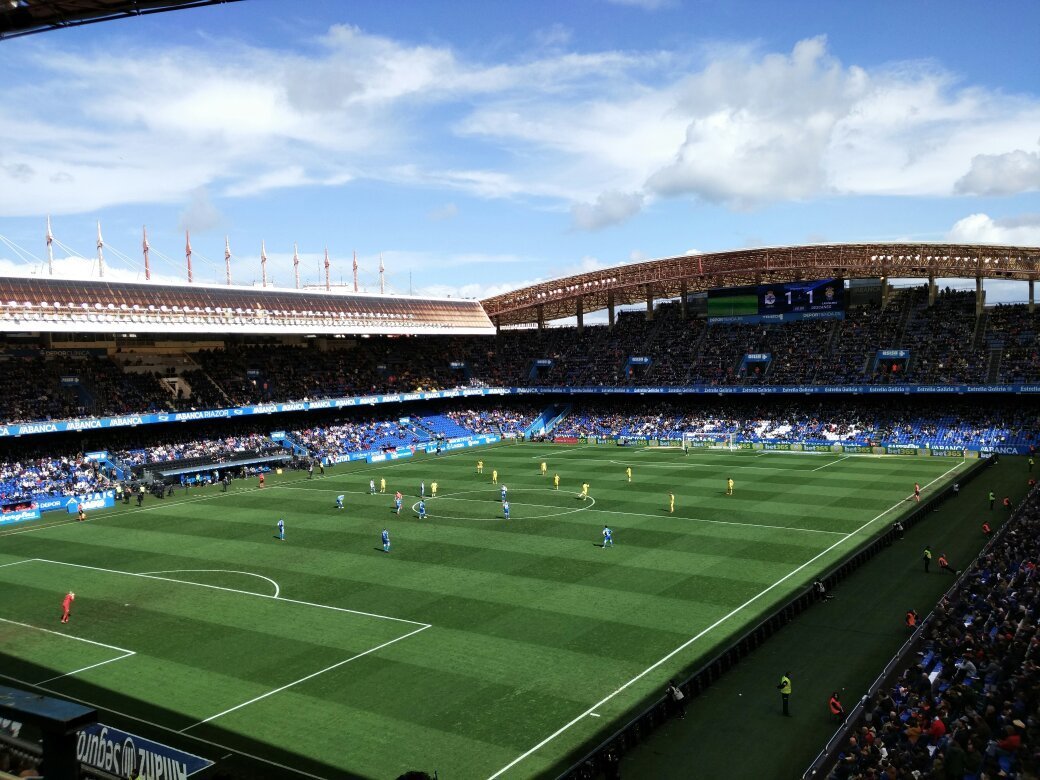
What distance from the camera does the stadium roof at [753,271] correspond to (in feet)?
212

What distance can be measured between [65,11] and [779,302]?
2942 inches

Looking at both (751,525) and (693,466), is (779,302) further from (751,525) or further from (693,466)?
(751,525)

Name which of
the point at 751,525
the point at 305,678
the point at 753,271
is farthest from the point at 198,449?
the point at 753,271

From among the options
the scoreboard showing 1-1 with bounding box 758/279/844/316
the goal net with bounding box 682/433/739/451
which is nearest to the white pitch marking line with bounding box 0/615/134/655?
the goal net with bounding box 682/433/739/451

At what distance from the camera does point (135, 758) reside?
16797 millimetres

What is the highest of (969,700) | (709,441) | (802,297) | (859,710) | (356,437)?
(802,297)

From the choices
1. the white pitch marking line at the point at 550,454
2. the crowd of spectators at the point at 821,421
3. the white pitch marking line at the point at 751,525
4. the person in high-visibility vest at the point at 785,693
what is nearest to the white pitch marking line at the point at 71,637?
the person in high-visibility vest at the point at 785,693

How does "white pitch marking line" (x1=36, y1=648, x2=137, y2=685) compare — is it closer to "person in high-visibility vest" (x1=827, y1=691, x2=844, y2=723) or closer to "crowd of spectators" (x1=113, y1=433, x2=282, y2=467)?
"person in high-visibility vest" (x1=827, y1=691, x2=844, y2=723)

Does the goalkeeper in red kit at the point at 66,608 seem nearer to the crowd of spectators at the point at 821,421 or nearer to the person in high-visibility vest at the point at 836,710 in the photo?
the person in high-visibility vest at the point at 836,710

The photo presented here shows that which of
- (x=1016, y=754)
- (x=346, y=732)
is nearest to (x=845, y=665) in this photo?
(x=1016, y=754)

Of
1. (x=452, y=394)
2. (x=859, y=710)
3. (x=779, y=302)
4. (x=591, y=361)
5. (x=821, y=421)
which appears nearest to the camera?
(x=859, y=710)

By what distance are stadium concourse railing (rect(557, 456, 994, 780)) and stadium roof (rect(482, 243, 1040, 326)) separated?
130 ft

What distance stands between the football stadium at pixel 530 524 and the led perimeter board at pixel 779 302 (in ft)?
0.95

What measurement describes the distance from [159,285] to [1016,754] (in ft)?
200
